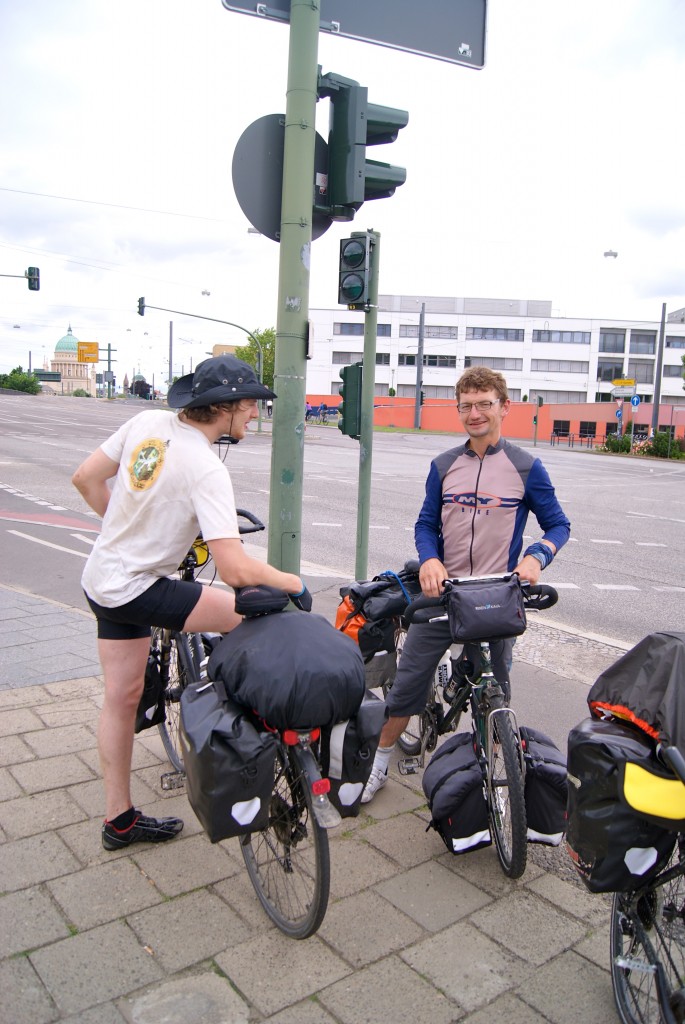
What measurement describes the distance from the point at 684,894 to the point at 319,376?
288 feet

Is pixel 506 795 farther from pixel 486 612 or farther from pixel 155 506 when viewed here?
pixel 155 506

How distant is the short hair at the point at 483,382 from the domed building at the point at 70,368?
14309 centimetres

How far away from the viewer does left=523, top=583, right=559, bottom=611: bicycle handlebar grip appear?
3.10 m

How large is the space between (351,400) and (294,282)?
1.29 meters

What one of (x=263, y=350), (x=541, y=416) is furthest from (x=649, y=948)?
(x=263, y=350)

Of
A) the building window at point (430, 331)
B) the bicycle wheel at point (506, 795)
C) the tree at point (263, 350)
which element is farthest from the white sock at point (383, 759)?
the building window at point (430, 331)

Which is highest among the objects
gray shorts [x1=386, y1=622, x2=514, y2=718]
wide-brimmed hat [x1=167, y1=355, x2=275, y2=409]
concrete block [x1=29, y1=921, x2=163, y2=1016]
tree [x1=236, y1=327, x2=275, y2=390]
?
tree [x1=236, y1=327, x2=275, y2=390]

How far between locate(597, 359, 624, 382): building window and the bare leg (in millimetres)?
86881

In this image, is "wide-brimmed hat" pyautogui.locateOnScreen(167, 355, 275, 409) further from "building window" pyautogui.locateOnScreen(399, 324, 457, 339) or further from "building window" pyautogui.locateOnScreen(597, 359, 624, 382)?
"building window" pyautogui.locateOnScreen(597, 359, 624, 382)

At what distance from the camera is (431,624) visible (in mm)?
3375

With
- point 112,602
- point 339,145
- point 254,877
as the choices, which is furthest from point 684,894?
point 339,145

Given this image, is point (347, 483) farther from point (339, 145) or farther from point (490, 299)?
point (490, 299)

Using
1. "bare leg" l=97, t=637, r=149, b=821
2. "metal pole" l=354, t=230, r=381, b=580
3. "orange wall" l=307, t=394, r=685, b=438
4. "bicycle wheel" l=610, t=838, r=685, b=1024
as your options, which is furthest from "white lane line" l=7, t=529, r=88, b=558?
"orange wall" l=307, t=394, r=685, b=438

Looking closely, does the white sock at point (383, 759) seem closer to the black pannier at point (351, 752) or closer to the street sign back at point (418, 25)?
the black pannier at point (351, 752)
